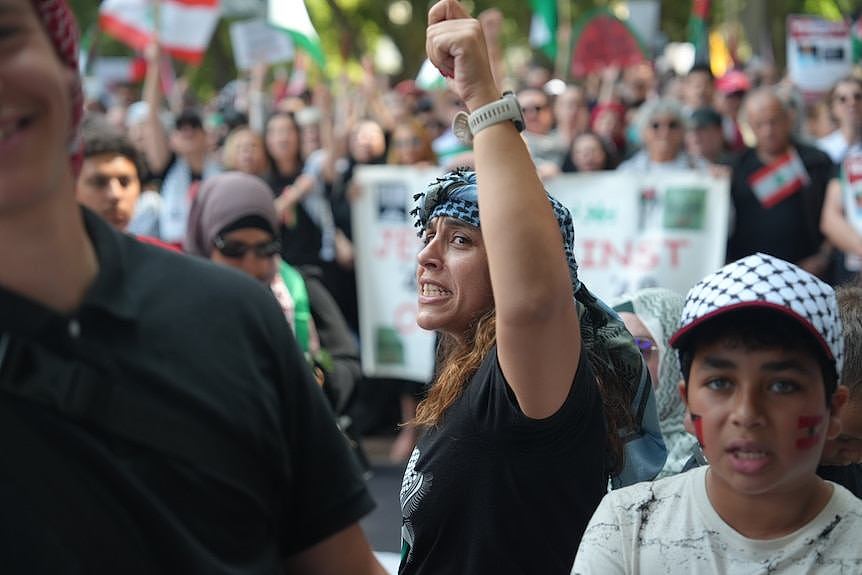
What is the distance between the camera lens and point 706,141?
8.81m

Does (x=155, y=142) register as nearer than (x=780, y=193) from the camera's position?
No

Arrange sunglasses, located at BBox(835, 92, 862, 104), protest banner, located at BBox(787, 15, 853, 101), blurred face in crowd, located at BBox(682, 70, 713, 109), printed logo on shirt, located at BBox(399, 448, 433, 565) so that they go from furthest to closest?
1. blurred face in crowd, located at BBox(682, 70, 713, 109)
2. protest banner, located at BBox(787, 15, 853, 101)
3. sunglasses, located at BBox(835, 92, 862, 104)
4. printed logo on shirt, located at BBox(399, 448, 433, 565)

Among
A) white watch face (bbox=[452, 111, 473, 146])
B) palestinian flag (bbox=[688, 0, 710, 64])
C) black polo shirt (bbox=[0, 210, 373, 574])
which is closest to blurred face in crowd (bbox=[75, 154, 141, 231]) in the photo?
white watch face (bbox=[452, 111, 473, 146])

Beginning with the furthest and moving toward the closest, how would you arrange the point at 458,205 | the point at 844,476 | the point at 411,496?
the point at 458,205
the point at 844,476
the point at 411,496

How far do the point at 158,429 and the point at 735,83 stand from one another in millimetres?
11701

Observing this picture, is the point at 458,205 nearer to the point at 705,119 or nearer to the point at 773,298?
the point at 773,298

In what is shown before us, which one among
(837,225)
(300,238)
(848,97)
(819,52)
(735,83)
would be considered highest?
(819,52)

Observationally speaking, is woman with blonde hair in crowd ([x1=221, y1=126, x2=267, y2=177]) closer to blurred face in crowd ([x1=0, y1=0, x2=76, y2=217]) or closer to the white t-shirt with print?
the white t-shirt with print

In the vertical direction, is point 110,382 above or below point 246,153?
below

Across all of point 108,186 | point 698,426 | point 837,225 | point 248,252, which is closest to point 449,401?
point 698,426

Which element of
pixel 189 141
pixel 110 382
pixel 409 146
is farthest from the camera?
pixel 409 146

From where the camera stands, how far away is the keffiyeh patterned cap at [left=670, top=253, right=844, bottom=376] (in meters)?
2.16

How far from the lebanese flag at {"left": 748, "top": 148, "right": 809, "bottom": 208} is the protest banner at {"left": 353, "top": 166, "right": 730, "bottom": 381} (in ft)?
0.79

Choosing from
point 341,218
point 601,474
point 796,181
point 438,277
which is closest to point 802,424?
point 601,474
